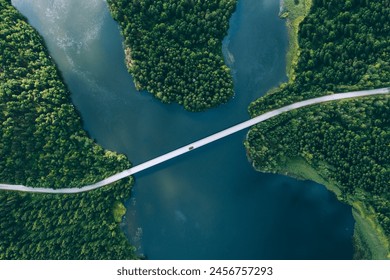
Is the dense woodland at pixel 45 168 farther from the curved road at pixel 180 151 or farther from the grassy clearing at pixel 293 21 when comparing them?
the grassy clearing at pixel 293 21

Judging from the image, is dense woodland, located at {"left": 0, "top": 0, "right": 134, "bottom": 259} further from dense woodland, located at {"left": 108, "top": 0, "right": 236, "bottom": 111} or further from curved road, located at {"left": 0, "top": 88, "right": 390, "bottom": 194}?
dense woodland, located at {"left": 108, "top": 0, "right": 236, "bottom": 111}

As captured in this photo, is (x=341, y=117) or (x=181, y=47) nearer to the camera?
(x=341, y=117)

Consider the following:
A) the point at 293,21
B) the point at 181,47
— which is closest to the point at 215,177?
the point at 181,47

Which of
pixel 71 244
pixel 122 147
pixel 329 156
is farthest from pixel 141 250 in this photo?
pixel 329 156

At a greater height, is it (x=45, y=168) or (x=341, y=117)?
(x=45, y=168)

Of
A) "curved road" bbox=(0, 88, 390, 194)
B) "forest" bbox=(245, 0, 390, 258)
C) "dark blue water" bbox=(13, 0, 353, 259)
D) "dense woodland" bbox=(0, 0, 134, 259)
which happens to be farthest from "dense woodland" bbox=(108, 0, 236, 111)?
"dense woodland" bbox=(0, 0, 134, 259)

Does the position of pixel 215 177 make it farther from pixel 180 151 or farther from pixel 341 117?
pixel 341 117

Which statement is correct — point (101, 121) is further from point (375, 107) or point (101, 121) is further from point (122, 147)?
point (375, 107)
